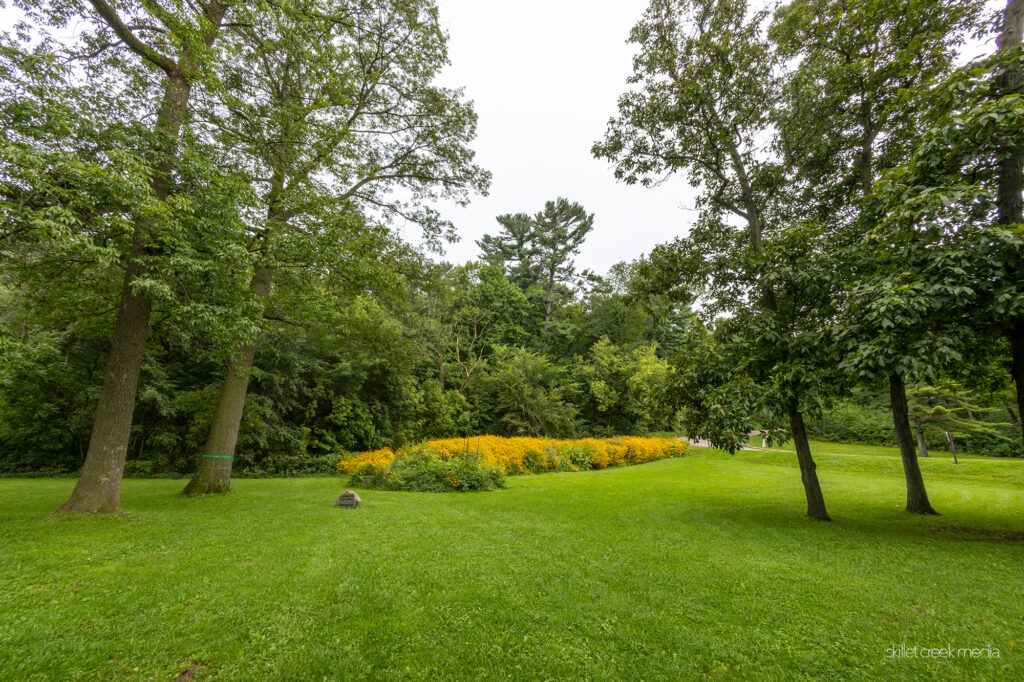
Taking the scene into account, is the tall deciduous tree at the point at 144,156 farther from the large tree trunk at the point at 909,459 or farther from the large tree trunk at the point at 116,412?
the large tree trunk at the point at 909,459

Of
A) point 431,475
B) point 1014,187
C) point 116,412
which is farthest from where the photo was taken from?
point 431,475

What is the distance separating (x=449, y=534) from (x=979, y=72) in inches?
366

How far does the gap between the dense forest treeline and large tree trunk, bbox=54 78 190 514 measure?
1.7 inches

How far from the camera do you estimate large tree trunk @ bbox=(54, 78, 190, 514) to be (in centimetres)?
610

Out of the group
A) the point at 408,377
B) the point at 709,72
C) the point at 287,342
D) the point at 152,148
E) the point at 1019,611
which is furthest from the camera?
the point at 408,377

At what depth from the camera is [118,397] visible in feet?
20.7

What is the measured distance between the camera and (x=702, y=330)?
8.62 meters

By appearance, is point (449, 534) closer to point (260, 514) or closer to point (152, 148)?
point (260, 514)

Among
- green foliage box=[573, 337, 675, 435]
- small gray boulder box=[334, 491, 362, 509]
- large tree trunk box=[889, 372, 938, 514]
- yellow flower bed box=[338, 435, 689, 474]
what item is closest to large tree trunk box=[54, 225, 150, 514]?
small gray boulder box=[334, 491, 362, 509]

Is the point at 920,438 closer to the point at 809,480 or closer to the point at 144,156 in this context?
the point at 809,480

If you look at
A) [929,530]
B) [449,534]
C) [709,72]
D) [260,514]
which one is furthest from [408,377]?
[929,530]

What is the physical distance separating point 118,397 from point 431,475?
641 cm

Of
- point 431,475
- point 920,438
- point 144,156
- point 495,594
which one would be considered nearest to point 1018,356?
point 495,594

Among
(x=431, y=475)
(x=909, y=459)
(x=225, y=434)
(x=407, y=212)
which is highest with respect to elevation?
(x=407, y=212)
